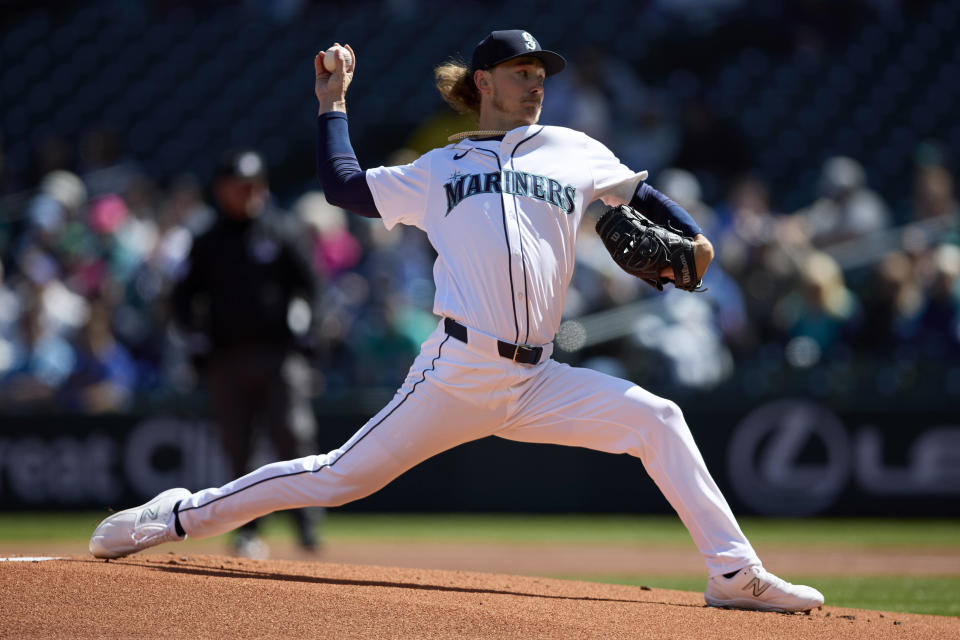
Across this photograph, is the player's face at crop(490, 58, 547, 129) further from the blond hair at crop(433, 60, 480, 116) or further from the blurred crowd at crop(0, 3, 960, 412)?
the blurred crowd at crop(0, 3, 960, 412)

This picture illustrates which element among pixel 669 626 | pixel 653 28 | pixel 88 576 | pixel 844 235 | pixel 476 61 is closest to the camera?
pixel 669 626

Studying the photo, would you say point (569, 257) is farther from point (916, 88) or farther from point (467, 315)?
point (916, 88)

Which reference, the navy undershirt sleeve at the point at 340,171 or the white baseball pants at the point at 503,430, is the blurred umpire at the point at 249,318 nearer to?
the navy undershirt sleeve at the point at 340,171

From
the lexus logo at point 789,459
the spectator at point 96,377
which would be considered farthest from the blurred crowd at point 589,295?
the lexus logo at point 789,459

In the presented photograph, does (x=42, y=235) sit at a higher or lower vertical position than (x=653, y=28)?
lower

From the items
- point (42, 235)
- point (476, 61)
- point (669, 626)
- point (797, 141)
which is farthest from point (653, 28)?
point (669, 626)

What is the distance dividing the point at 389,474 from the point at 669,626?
1.09 meters

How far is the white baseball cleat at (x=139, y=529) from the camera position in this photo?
188 inches

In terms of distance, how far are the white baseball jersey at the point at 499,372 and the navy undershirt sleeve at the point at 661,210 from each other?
193mm

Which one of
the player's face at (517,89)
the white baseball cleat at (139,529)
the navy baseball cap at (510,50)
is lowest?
the white baseball cleat at (139,529)

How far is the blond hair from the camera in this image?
4.93 meters

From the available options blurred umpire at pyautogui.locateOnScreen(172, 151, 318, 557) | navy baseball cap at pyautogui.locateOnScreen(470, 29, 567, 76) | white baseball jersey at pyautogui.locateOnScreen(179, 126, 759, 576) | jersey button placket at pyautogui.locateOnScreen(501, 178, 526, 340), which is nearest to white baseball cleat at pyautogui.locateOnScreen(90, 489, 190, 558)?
white baseball jersey at pyautogui.locateOnScreen(179, 126, 759, 576)

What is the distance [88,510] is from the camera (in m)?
11.1

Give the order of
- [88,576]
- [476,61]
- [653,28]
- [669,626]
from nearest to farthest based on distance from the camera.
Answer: [669,626] → [88,576] → [476,61] → [653,28]
